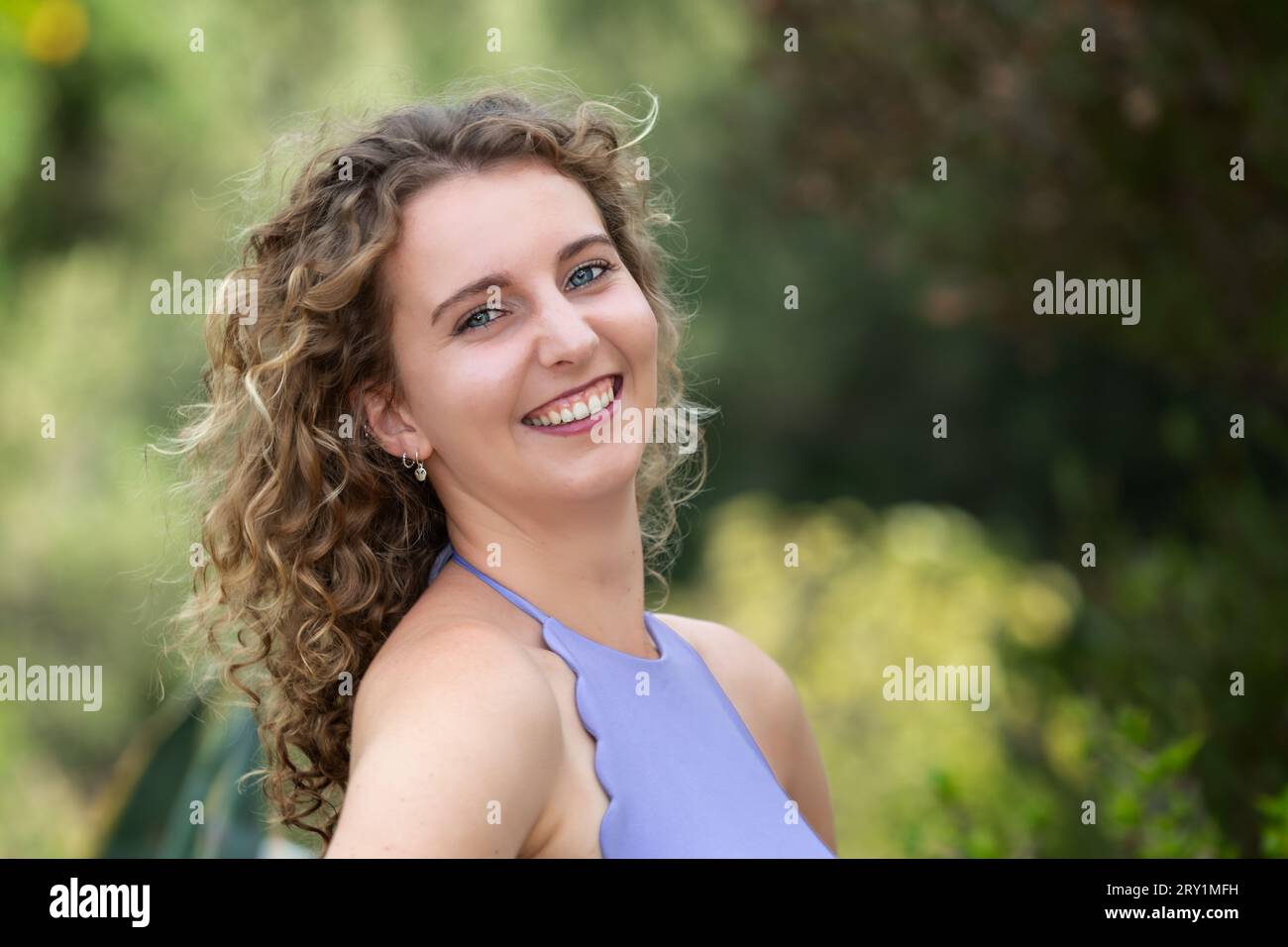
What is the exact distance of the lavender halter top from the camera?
1721mm

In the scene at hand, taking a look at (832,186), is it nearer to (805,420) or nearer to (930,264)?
(930,264)

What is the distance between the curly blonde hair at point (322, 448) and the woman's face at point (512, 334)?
5cm

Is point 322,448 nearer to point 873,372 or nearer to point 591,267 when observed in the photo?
point 591,267

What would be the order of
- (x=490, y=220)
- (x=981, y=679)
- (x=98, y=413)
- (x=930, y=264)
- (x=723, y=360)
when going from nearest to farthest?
(x=490, y=220)
(x=930, y=264)
(x=981, y=679)
(x=98, y=413)
(x=723, y=360)

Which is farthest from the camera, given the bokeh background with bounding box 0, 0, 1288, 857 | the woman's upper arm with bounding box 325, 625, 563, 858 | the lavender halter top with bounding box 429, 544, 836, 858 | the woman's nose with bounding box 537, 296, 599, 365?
the bokeh background with bounding box 0, 0, 1288, 857

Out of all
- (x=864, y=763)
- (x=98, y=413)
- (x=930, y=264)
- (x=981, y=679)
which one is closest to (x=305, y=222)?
(x=930, y=264)

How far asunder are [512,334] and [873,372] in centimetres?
730

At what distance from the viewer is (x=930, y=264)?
509cm

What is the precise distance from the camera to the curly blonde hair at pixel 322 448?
1.97 meters

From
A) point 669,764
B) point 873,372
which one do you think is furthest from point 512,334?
point 873,372

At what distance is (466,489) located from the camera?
2.00m

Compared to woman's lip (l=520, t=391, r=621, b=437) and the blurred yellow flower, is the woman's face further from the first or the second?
the blurred yellow flower

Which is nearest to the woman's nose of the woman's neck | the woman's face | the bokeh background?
the woman's face

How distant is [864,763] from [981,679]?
176cm
